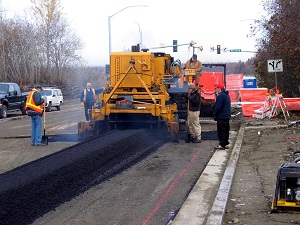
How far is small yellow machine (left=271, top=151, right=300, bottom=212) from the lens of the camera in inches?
298

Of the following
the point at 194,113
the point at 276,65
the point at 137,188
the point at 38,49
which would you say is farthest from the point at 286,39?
the point at 38,49

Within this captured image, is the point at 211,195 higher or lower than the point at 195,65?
lower

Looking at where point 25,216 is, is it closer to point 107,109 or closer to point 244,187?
point 244,187

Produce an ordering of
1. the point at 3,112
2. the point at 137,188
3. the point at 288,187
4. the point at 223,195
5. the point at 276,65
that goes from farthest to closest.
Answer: the point at 3,112 → the point at 276,65 → the point at 137,188 → the point at 223,195 → the point at 288,187

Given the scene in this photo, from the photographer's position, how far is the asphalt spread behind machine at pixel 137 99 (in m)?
17.0

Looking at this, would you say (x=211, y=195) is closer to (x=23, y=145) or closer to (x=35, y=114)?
(x=35, y=114)

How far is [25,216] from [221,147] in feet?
26.8

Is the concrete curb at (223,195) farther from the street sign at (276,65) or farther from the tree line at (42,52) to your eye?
the tree line at (42,52)

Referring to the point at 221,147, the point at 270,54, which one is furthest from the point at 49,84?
the point at 221,147

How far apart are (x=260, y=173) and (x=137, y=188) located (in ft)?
8.91

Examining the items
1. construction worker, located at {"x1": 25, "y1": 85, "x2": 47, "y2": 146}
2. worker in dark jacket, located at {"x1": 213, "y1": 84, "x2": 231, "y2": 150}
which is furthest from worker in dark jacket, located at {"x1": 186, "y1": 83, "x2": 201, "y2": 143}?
construction worker, located at {"x1": 25, "y1": 85, "x2": 47, "y2": 146}

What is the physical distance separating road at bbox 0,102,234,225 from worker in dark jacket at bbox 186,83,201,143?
0.94 ft

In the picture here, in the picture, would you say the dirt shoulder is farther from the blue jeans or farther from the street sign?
the blue jeans

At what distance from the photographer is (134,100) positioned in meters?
17.4
